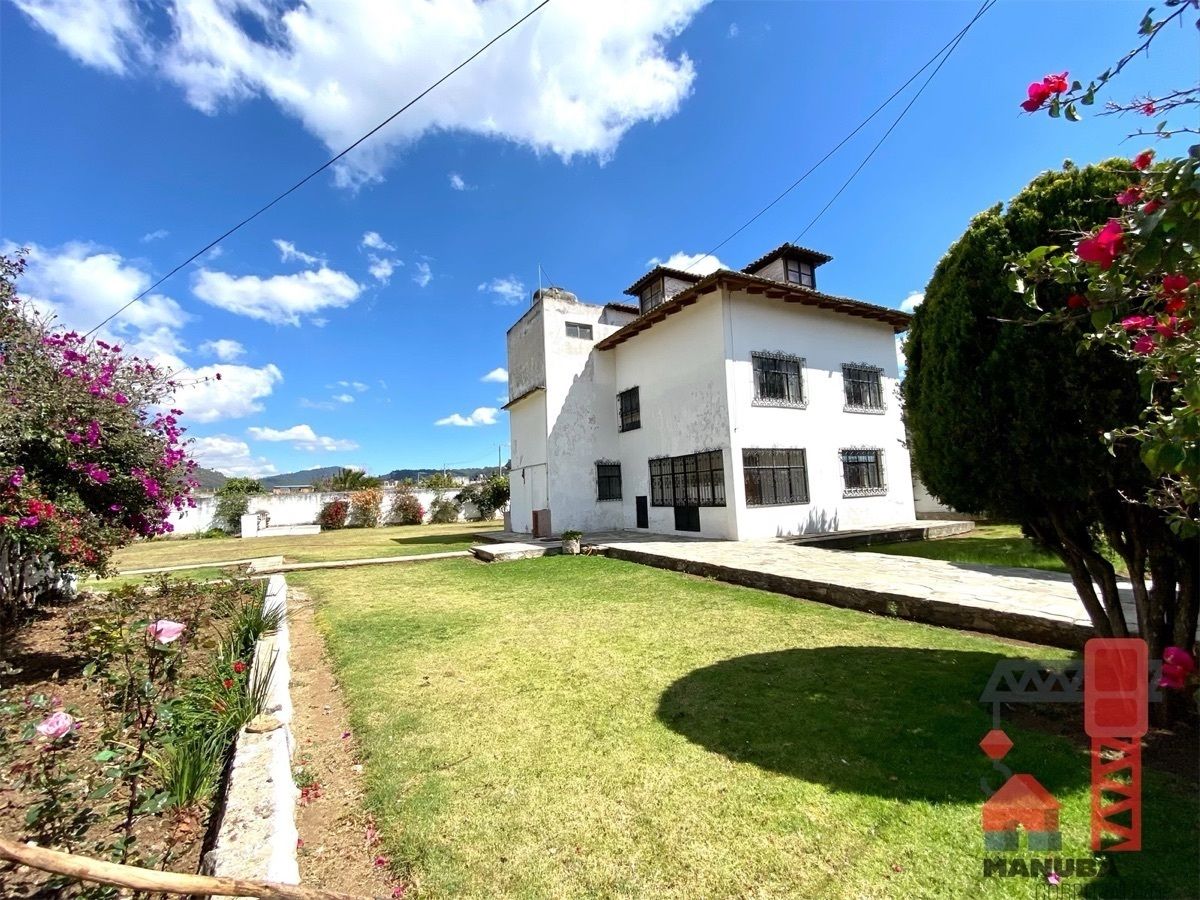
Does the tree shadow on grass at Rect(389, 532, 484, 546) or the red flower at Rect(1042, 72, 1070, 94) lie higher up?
the red flower at Rect(1042, 72, 1070, 94)

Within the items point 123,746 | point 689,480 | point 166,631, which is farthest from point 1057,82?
point 689,480

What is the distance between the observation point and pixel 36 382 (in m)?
4.85

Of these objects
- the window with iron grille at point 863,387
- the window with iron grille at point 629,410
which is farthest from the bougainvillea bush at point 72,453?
the window with iron grille at point 863,387

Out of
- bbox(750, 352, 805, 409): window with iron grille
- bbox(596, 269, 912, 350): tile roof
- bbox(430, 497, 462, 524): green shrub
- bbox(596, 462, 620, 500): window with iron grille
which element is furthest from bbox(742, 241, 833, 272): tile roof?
bbox(430, 497, 462, 524): green shrub

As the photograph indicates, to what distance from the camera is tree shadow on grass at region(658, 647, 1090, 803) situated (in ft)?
9.27

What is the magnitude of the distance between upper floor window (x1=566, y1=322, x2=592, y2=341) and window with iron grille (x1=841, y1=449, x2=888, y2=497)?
9887 millimetres

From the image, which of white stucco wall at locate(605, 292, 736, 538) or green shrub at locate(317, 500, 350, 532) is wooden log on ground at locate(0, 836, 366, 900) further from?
green shrub at locate(317, 500, 350, 532)

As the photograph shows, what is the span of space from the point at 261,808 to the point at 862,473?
1722 cm

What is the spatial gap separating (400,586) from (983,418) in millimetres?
9659

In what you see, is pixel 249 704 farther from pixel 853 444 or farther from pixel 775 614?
pixel 853 444

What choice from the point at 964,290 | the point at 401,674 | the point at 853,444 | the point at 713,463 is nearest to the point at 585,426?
the point at 713,463

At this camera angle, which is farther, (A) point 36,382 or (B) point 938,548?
(B) point 938,548

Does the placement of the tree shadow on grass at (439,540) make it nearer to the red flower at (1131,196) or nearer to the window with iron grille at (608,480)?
the window with iron grille at (608,480)

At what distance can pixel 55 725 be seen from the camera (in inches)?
73.1
